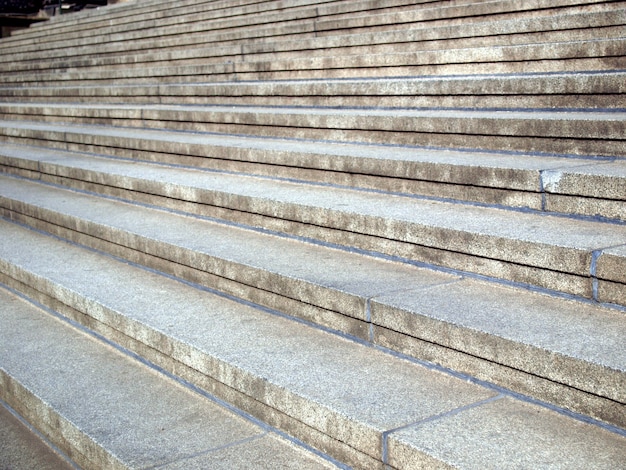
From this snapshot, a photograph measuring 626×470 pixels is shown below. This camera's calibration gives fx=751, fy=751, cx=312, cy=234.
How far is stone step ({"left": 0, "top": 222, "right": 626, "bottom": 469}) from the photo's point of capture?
221 centimetres

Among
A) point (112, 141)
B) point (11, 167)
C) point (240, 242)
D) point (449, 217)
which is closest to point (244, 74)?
point (112, 141)

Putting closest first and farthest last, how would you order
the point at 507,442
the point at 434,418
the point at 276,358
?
1. the point at 507,442
2. the point at 434,418
3. the point at 276,358

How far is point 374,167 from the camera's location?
13.9ft

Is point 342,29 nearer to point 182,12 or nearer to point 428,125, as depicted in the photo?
point 428,125

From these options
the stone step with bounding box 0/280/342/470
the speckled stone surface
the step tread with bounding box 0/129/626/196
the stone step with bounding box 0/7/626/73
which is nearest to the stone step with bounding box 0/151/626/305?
the step tread with bounding box 0/129/626/196

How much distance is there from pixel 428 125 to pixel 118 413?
2535mm

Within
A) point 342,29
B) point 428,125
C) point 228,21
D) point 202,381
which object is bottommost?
point 202,381

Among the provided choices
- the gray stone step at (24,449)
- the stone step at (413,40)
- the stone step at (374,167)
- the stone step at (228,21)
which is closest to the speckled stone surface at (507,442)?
the stone step at (374,167)

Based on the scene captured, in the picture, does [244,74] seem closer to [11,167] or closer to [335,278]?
[11,167]

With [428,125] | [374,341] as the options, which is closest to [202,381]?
[374,341]

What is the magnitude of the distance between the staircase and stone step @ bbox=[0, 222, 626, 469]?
1 cm

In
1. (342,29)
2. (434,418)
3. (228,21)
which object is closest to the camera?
(434,418)

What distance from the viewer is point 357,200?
4.03 metres

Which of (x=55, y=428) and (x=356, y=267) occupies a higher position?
(x=356, y=267)
